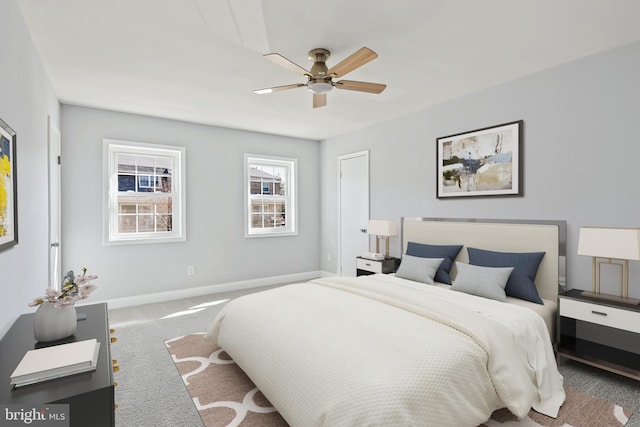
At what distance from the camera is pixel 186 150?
4.69 metres

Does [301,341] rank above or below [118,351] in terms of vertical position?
above

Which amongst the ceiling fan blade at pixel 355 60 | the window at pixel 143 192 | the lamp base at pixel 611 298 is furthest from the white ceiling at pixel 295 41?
the lamp base at pixel 611 298

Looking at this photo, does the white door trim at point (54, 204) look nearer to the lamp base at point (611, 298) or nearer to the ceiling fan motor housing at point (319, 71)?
the ceiling fan motor housing at point (319, 71)

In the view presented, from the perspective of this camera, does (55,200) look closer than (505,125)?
No

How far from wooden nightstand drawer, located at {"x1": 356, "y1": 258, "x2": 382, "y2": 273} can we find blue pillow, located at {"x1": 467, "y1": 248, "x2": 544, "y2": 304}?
1.35m

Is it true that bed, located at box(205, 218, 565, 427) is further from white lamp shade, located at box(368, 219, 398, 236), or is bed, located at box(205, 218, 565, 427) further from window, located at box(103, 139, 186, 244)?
window, located at box(103, 139, 186, 244)

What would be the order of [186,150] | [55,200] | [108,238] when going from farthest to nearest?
1. [186,150]
2. [108,238]
3. [55,200]

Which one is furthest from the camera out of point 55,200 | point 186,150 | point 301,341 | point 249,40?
point 186,150

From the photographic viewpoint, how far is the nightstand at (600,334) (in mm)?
2295

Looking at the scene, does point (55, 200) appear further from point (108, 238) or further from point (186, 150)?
point (186, 150)

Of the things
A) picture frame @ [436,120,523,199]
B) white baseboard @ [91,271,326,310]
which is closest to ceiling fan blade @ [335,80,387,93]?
picture frame @ [436,120,523,199]

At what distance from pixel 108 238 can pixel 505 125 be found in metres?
4.78

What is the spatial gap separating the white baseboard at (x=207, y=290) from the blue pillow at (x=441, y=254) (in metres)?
2.45

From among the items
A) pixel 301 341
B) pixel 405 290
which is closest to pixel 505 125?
pixel 405 290
